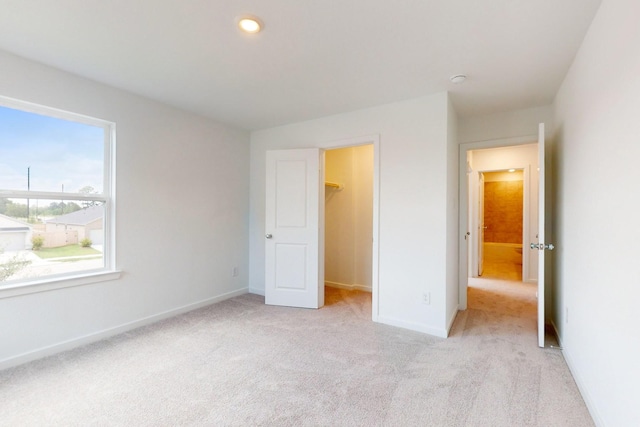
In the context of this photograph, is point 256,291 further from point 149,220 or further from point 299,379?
point 299,379

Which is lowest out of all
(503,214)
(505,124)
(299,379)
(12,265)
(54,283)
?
(299,379)

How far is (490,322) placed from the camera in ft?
10.6

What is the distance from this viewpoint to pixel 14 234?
7.80 ft

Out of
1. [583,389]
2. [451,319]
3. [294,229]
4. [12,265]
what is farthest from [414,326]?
[12,265]

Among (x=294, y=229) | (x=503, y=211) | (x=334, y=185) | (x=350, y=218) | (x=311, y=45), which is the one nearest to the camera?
(x=311, y=45)

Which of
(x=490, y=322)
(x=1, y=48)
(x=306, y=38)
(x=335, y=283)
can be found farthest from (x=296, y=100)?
(x=490, y=322)

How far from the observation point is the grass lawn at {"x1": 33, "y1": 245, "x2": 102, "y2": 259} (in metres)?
2.54

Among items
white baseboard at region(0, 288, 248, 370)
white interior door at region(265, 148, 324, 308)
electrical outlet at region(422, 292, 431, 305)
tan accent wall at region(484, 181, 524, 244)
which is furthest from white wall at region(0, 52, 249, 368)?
tan accent wall at region(484, 181, 524, 244)

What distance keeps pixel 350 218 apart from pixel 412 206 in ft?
5.25

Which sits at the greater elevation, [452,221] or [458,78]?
[458,78]

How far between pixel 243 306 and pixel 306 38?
3064 millimetres

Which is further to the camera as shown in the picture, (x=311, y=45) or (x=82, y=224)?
(x=82, y=224)

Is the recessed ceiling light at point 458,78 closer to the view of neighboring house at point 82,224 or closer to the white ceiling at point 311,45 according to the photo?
the white ceiling at point 311,45

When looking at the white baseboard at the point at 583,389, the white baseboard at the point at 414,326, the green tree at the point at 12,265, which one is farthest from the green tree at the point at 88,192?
the white baseboard at the point at 583,389
